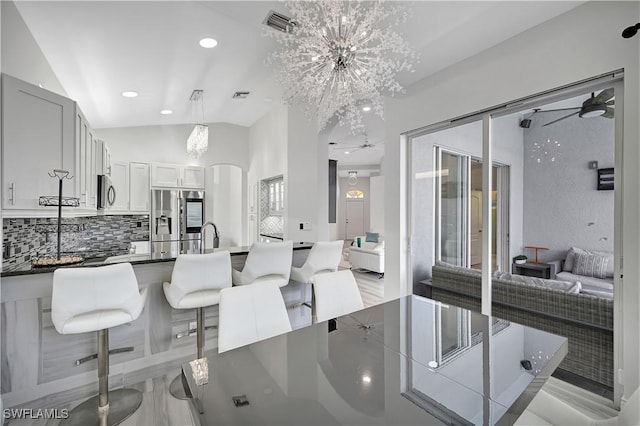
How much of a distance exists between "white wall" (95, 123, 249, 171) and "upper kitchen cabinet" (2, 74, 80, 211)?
330 cm

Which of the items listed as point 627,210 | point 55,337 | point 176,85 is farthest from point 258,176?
point 627,210

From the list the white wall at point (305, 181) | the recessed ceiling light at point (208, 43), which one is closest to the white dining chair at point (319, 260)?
the white wall at point (305, 181)

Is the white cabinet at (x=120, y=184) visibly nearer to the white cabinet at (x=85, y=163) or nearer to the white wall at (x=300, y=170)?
the white cabinet at (x=85, y=163)

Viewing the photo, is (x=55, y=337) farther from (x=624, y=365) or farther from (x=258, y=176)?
(x=258, y=176)

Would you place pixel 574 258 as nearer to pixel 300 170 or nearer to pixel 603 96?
pixel 603 96

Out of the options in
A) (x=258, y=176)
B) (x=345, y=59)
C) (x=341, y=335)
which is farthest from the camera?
(x=258, y=176)

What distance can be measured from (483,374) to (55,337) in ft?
8.84

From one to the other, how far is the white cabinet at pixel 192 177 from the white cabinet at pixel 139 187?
62 cm

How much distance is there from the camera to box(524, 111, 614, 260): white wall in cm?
256

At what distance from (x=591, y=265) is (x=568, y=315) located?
676mm

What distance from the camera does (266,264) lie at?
8.93 feet

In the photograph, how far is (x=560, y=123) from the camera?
3104 mm

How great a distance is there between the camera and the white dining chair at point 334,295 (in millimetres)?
2285

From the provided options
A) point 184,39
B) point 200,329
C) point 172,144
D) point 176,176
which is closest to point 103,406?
point 200,329
